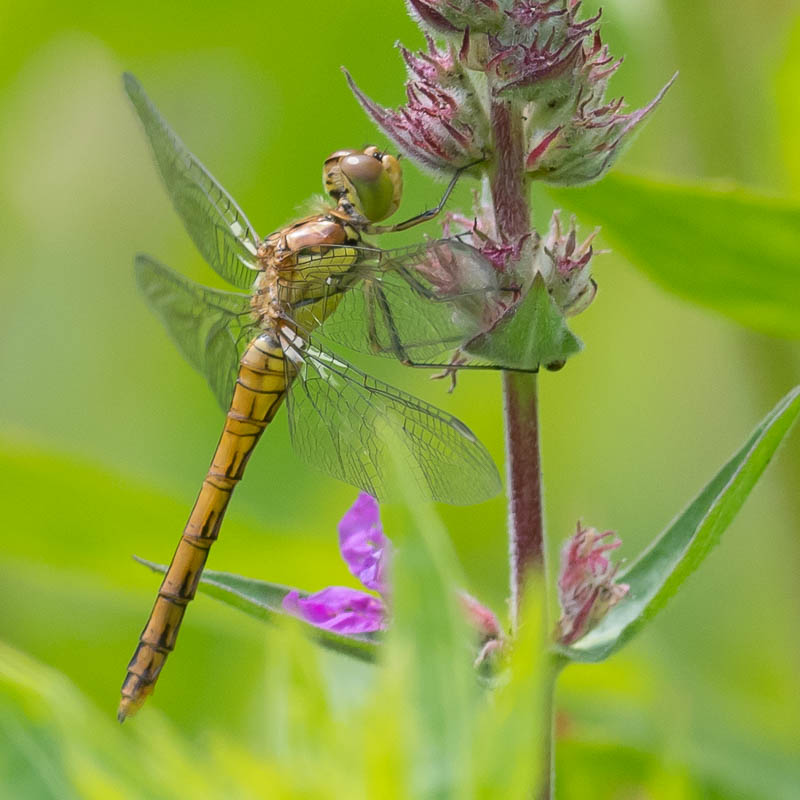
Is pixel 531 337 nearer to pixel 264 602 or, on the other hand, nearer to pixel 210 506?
pixel 264 602

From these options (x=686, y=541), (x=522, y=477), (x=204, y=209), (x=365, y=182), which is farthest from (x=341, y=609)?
(x=204, y=209)

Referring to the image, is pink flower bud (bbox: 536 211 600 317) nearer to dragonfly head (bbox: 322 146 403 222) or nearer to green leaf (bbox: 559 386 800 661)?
green leaf (bbox: 559 386 800 661)

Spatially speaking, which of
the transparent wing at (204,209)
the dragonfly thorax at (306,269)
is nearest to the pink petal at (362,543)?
the dragonfly thorax at (306,269)

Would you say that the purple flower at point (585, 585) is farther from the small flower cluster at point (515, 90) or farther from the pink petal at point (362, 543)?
the small flower cluster at point (515, 90)

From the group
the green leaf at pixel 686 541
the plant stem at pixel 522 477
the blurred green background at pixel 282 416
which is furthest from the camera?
the blurred green background at pixel 282 416

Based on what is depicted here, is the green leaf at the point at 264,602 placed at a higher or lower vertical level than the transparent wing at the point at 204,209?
lower

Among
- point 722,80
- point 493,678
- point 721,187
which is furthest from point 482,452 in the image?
point 722,80
